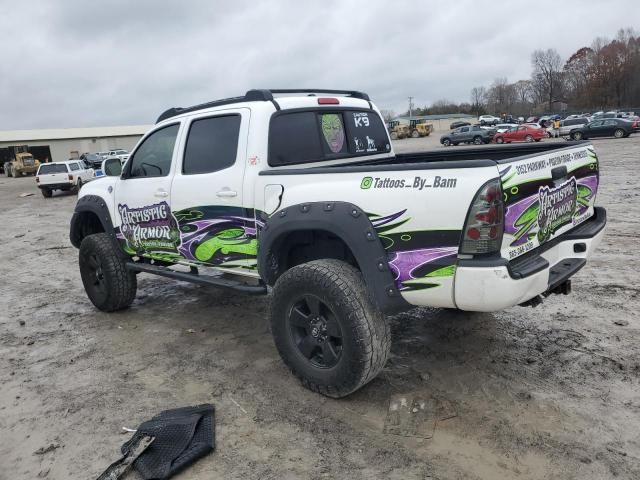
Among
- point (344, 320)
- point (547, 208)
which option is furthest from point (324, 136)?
point (547, 208)

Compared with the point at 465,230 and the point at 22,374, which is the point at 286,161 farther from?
the point at 22,374

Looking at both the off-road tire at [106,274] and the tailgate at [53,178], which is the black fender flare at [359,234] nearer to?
the off-road tire at [106,274]

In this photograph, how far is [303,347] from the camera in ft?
12.1

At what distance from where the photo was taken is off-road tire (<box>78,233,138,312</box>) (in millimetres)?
5539

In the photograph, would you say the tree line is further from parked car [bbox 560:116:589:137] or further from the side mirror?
the side mirror

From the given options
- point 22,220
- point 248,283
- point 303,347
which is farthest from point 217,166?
point 22,220

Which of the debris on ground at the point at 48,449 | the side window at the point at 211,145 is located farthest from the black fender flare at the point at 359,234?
the debris on ground at the point at 48,449

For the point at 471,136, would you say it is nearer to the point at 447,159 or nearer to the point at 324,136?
the point at 447,159

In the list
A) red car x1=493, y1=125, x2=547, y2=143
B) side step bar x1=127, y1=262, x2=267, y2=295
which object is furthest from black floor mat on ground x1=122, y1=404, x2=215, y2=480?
red car x1=493, y1=125, x2=547, y2=143

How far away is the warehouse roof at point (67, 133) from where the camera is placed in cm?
6237

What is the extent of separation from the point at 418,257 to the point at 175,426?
6.04 ft

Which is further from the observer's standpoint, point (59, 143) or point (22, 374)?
point (59, 143)

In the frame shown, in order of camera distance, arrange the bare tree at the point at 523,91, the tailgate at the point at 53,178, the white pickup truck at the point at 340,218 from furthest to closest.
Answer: the bare tree at the point at 523,91, the tailgate at the point at 53,178, the white pickup truck at the point at 340,218

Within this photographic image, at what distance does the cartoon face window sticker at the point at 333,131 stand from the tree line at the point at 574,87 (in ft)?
287
